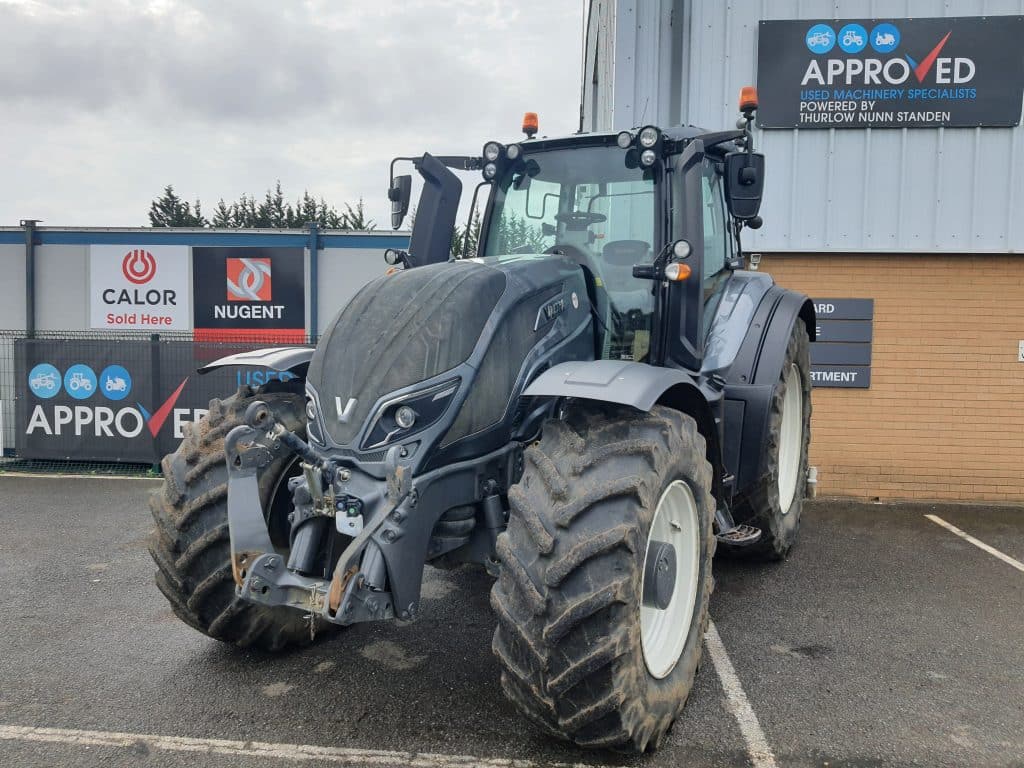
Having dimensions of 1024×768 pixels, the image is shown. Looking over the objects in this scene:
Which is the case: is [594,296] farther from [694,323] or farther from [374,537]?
[374,537]

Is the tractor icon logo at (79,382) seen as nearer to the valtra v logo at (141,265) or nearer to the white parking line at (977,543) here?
the valtra v logo at (141,265)

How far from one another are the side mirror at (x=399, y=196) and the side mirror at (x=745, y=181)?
1777 millimetres

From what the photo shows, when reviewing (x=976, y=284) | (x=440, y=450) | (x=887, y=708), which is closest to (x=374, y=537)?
(x=440, y=450)

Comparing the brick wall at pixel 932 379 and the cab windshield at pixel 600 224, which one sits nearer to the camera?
the cab windshield at pixel 600 224

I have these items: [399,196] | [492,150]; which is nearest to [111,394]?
[399,196]

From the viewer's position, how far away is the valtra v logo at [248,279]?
1191 centimetres

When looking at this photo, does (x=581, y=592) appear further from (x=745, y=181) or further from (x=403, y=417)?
(x=745, y=181)

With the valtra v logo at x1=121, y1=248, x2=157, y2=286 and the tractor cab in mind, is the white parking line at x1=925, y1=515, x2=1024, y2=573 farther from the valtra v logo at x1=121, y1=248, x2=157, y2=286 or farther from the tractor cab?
the valtra v logo at x1=121, y1=248, x2=157, y2=286

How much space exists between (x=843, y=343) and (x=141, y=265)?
9.83 m

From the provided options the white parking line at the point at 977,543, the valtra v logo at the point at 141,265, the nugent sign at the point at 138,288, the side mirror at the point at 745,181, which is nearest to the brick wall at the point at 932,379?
the white parking line at the point at 977,543

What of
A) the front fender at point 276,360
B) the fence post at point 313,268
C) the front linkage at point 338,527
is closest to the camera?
the front linkage at point 338,527

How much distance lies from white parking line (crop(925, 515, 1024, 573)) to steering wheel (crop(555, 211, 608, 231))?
13.4ft

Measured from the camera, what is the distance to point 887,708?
358 cm

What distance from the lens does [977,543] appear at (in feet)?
21.7
